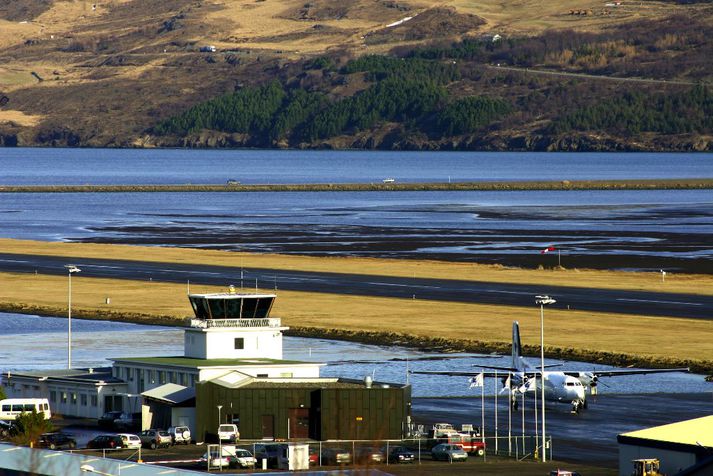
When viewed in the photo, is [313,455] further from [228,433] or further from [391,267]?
[391,267]

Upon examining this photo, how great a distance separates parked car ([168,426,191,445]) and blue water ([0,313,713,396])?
19.1 m

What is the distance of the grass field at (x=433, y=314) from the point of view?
102 m

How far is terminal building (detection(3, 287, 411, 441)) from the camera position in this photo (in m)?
67.8

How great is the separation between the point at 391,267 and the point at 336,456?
9318cm

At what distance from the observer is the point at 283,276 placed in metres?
146

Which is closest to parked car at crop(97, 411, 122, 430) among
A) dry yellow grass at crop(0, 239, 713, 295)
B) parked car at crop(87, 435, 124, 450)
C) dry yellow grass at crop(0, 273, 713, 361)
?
parked car at crop(87, 435, 124, 450)

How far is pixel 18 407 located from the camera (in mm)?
73125

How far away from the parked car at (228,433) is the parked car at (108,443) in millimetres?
3889

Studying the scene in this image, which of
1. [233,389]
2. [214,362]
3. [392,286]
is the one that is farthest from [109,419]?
[392,286]

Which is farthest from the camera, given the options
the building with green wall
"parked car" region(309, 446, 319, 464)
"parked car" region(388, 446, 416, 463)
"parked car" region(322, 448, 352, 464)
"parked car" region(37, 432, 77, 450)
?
the building with green wall

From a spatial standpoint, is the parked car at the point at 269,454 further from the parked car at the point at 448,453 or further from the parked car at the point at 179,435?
the parked car at the point at 448,453

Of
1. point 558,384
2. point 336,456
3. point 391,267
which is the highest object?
point 391,267

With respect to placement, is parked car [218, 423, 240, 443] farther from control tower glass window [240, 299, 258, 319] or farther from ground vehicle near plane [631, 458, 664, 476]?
ground vehicle near plane [631, 458, 664, 476]

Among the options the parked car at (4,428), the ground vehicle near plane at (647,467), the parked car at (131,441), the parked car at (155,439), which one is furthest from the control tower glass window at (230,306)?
the ground vehicle near plane at (647,467)
